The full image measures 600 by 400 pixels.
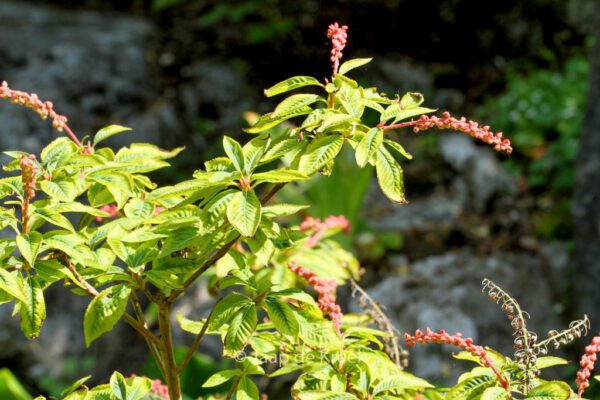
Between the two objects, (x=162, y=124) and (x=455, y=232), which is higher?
(x=162, y=124)

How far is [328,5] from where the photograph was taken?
7.68m

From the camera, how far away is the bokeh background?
4363mm

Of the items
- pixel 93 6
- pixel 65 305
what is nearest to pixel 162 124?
pixel 65 305

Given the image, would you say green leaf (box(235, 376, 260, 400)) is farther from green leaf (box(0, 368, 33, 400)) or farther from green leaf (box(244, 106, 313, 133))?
green leaf (box(0, 368, 33, 400))

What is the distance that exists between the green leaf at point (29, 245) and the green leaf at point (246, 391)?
15.8 inches

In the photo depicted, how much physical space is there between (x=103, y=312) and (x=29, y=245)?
0.16m

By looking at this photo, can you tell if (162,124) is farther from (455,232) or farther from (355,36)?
(455,232)

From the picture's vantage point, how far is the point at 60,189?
123 cm

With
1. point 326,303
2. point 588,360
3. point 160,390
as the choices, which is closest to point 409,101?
point 326,303

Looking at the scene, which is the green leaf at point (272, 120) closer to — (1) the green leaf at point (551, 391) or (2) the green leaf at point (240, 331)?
(2) the green leaf at point (240, 331)

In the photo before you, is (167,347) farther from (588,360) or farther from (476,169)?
(476,169)

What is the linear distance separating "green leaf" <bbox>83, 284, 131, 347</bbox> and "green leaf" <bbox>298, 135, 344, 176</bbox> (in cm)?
36

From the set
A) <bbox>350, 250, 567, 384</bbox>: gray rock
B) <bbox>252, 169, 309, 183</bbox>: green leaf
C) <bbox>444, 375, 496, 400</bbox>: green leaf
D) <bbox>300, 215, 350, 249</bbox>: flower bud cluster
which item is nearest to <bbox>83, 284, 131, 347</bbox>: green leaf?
<bbox>252, 169, 309, 183</bbox>: green leaf

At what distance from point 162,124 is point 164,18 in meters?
2.74
